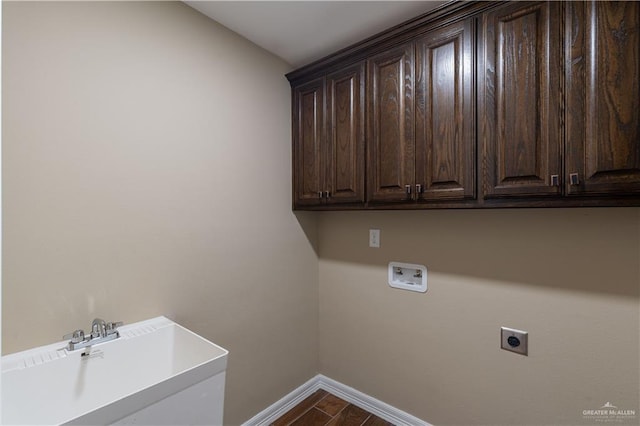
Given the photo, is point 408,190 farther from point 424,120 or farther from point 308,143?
point 308,143

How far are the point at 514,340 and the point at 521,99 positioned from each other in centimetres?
117

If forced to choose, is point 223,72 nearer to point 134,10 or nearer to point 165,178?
point 134,10

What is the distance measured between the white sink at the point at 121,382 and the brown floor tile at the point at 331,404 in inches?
46.3

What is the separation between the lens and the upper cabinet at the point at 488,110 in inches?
42.2

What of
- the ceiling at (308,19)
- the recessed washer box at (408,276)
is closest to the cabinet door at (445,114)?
the ceiling at (308,19)

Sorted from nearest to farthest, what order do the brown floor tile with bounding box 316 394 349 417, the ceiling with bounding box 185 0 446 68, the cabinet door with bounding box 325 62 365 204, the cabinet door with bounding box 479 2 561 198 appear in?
the cabinet door with bounding box 479 2 561 198, the ceiling with bounding box 185 0 446 68, the cabinet door with bounding box 325 62 365 204, the brown floor tile with bounding box 316 394 349 417

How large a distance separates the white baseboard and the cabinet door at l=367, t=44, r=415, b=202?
138 centimetres

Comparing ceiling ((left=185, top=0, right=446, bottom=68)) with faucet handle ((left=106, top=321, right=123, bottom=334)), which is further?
ceiling ((left=185, top=0, right=446, bottom=68))

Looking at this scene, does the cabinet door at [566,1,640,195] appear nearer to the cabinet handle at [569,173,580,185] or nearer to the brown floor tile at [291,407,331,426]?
the cabinet handle at [569,173,580,185]

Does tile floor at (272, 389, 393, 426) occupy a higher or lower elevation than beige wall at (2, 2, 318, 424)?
lower

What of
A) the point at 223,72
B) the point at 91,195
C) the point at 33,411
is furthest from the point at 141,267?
the point at 223,72

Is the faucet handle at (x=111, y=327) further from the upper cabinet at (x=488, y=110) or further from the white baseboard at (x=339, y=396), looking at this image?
the upper cabinet at (x=488, y=110)

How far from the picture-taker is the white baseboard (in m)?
1.83

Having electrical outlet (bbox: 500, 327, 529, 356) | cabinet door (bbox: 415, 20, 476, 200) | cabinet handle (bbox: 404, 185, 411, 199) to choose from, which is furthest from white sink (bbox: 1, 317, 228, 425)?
electrical outlet (bbox: 500, 327, 529, 356)
